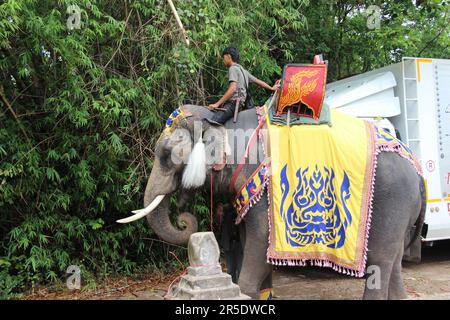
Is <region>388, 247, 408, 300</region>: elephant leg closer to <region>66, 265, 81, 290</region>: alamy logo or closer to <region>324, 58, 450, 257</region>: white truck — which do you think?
<region>324, 58, 450, 257</region>: white truck

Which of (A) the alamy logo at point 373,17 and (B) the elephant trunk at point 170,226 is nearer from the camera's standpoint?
(B) the elephant trunk at point 170,226

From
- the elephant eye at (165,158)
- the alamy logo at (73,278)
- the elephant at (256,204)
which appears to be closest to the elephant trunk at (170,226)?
the elephant at (256,204)

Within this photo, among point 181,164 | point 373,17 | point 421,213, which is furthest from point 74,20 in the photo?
point 373,17

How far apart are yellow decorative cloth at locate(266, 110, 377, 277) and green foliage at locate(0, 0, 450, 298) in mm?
1563

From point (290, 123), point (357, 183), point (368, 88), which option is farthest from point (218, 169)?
point (368, 88)

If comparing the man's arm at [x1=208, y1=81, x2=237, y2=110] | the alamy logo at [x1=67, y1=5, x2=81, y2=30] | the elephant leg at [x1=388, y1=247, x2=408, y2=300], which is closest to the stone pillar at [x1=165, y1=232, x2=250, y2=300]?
the man's arm at [x1=208, y1=81, x2=237, y2=110]

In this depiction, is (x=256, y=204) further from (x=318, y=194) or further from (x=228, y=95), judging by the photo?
(x=228, y=95)

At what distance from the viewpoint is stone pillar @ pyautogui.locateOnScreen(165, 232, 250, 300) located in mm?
3018

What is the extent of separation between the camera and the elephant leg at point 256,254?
14.0ft

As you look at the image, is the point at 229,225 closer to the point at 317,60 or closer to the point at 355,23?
the point at 317,60

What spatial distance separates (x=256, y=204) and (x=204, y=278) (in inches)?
52.8

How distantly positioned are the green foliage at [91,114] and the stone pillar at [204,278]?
7.34 feet

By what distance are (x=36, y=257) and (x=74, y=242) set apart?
22.1 inches

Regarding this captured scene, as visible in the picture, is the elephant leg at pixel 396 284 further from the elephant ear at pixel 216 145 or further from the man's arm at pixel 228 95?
the man's arm at pixel 228 95
